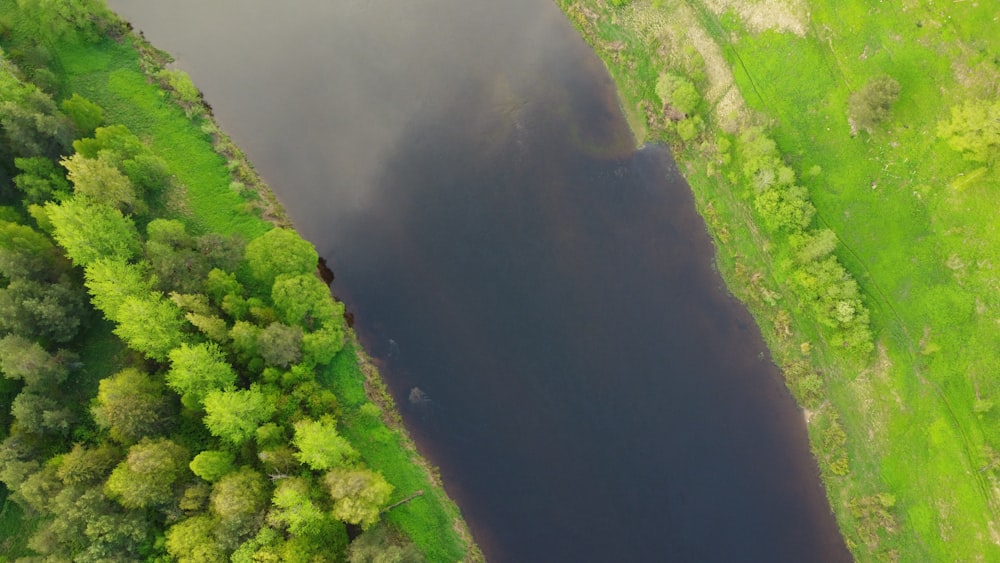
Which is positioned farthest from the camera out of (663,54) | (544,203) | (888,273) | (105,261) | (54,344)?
(663,54)

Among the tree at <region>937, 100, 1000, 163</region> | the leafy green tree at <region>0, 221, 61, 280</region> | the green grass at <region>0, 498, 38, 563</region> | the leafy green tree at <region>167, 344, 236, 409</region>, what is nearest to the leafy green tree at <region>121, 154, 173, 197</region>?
A: the leafy green tree at <region>0, 221, 61, 280</region>

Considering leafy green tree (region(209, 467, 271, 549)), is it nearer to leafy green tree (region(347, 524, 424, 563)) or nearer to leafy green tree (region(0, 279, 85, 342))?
leafy green tree (region(347, 524, 424, 563))

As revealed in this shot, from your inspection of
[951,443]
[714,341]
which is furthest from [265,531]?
[951,443]

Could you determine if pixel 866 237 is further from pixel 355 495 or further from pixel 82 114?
pixel 82 114

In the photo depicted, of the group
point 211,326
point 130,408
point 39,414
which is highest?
point 211,326

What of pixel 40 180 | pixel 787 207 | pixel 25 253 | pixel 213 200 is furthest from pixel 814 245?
pixel 40 180

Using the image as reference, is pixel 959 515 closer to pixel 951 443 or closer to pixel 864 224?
pixel 951 443

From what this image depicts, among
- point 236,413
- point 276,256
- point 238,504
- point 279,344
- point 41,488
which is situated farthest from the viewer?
point 276,256
